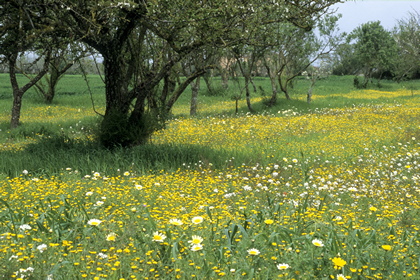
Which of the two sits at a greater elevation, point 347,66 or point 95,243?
point 347,66

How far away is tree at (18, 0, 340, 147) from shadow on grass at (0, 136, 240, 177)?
74cm

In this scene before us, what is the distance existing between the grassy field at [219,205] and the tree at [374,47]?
139 feet

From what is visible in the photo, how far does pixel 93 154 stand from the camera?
10.1m

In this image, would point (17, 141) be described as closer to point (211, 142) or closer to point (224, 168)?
point (211, 142)

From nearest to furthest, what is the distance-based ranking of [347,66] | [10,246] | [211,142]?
[10,246]
[211,142]
[347,66]

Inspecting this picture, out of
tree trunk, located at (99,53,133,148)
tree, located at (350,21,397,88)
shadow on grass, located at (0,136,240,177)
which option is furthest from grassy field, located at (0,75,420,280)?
tree, located at (350,21,397,88)

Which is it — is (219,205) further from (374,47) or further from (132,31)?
(374,47)

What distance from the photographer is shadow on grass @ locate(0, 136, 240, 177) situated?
29.1 ft

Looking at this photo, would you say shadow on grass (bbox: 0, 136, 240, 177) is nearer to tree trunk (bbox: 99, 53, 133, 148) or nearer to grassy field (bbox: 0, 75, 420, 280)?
grassy field (bbox: 0, 75, 420, 280)

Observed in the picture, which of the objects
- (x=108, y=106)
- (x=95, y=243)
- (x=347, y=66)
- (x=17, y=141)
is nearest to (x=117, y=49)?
(x=108, y=106)

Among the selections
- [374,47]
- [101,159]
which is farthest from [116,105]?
[374,47]

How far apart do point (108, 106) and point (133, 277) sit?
7948 millimetres

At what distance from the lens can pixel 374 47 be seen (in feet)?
186

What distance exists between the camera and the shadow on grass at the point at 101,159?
29.1ft
